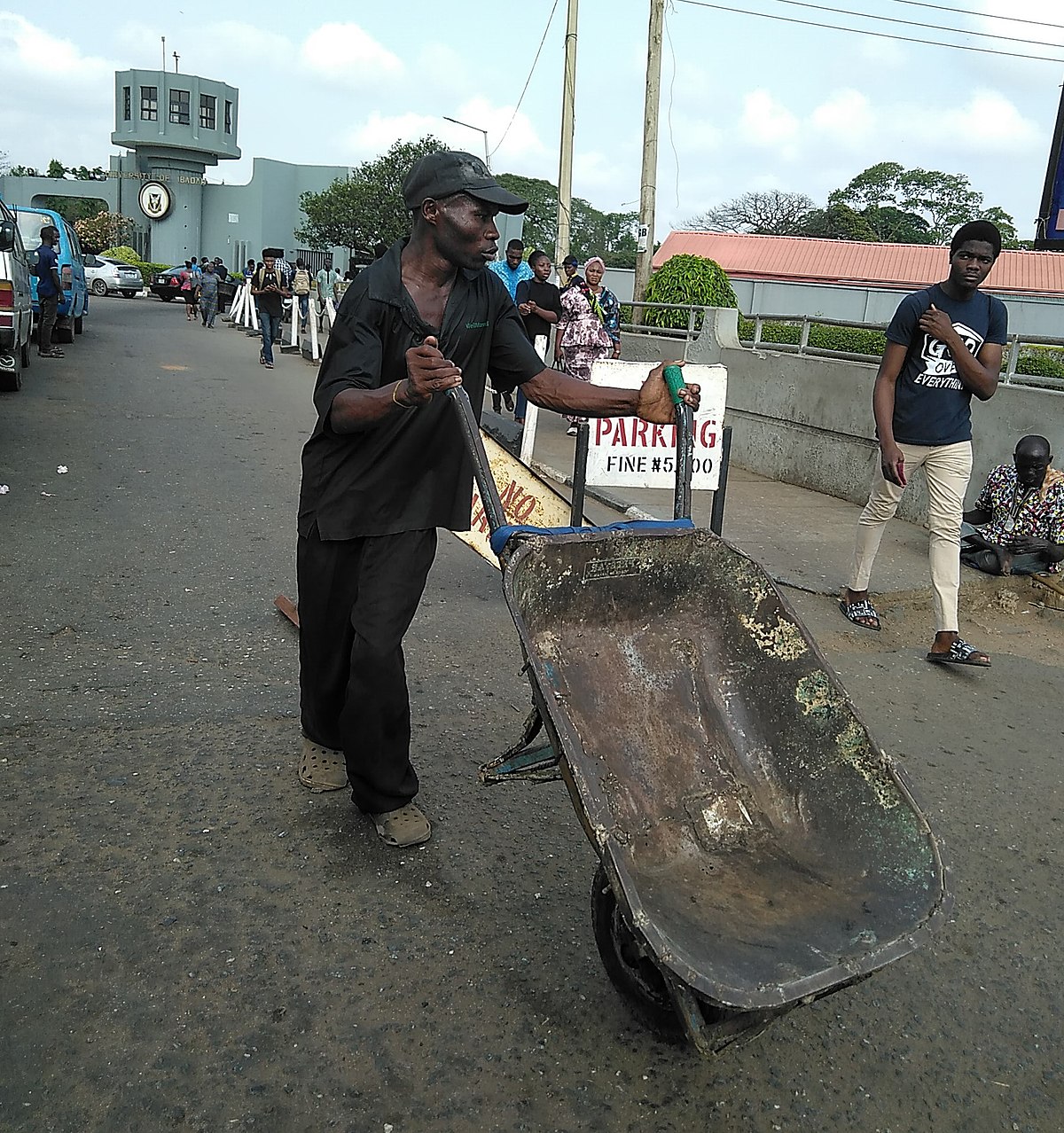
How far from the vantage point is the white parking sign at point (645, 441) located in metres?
5.70

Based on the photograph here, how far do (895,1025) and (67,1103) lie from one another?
6.18ft

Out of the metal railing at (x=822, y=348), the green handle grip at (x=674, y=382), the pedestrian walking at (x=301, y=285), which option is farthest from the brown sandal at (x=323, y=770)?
the pedestrian walking at (x=301, y=285)

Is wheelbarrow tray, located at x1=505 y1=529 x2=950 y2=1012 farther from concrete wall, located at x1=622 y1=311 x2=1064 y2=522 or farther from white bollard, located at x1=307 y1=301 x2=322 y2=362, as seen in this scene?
white bollard, located at x1=307 y1=301 x2=322 y2=362

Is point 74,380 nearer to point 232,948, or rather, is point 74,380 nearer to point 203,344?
point 203,344

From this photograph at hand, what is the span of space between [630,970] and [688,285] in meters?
12.8

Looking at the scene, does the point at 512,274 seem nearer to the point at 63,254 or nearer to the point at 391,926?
the point at 63,254

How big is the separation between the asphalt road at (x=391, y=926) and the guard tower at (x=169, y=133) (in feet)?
200

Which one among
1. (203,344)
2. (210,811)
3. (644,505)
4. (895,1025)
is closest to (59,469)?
(644,505)

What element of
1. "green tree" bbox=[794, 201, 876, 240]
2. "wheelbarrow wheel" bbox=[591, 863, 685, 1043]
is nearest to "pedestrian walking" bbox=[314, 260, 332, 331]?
"wheelbarrow wheel" bbox=[591, 863, 685, 1043]

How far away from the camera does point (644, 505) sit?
8078mm

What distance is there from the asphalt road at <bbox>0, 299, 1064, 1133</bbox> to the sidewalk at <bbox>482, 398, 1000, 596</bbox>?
120cm

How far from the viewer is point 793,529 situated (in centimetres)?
775

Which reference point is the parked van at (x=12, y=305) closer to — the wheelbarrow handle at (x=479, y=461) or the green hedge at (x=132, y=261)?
the wheelbarrow handle at (x=479, y=461)

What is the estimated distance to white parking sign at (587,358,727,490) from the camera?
5695mm
